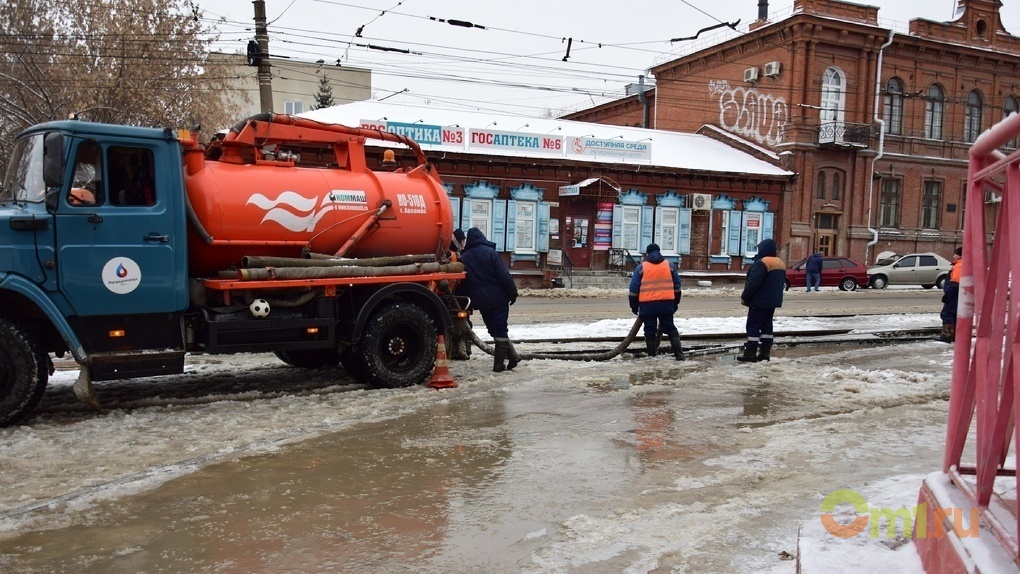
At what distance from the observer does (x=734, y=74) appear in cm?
4194

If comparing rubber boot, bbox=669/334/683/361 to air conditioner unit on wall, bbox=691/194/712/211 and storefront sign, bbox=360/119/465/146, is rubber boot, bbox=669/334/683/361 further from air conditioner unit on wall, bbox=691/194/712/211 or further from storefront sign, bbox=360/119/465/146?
air conditioner unit on wall, bbox=691/194/712/211

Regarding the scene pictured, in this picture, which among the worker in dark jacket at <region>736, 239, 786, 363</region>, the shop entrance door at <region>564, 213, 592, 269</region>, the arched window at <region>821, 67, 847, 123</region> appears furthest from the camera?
the arched window at <region>821, 67, 847, 123</region>

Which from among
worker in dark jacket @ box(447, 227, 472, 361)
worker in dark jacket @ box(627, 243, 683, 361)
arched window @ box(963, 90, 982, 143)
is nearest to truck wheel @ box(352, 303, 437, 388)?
worker in dark jacket @ box(447, 227, 472, 361)

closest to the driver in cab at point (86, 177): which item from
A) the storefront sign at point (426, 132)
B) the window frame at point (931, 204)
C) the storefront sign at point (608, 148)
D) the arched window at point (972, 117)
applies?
the storefront sign at point (426, 132)

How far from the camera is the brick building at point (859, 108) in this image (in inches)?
1506

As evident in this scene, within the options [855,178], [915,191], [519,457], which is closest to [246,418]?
[519,457]

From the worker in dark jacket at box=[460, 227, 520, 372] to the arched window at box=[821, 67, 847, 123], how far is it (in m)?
32.5

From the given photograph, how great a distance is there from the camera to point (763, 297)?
39.3 feet

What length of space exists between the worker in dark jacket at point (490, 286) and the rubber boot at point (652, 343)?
104 inches

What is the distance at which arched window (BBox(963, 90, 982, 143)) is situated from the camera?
43.0 m

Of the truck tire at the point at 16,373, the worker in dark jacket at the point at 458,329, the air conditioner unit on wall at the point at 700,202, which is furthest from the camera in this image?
the air conditioner unit on wall at the point at 700,202

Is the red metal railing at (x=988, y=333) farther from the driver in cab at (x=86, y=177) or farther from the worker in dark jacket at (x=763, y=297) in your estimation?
the worker in dark jacket at (x=763, y=297)

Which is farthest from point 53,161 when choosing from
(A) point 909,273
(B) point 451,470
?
(A) point 909,273

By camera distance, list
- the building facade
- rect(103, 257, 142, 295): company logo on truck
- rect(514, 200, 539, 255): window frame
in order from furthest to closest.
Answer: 1. rect(514, 200, 539, 255): window frame
2. the building facade
3. rect(103, 257, 142, 295): company logo on truck
